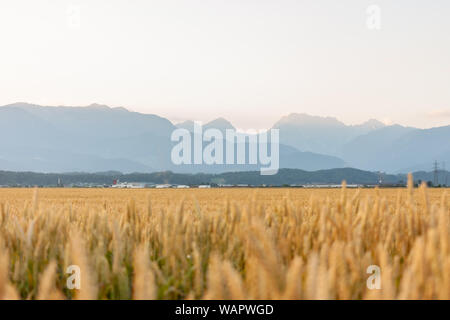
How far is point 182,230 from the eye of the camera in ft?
12.9

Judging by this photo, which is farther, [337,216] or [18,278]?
[337,216]

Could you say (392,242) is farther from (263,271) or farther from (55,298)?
(55,298)

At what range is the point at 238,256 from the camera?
378 cm

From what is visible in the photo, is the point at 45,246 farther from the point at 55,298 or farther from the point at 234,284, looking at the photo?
the point at 234,284

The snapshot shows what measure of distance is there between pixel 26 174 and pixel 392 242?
192m

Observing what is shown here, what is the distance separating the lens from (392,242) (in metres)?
4.12

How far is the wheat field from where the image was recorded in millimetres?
1850

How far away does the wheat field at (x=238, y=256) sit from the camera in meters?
1.85
